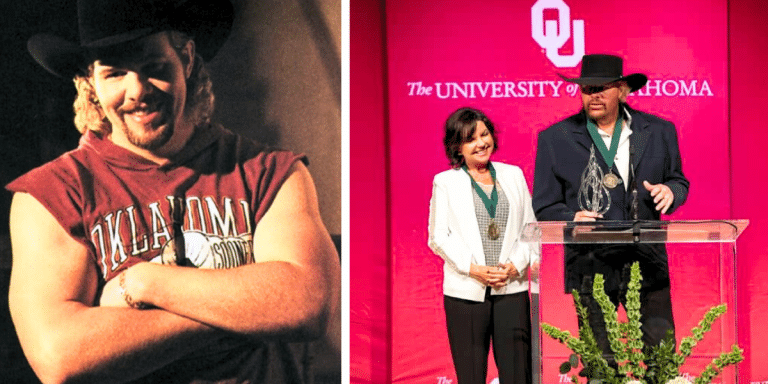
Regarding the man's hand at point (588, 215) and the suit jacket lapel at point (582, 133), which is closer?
the man's hand at point (588, 215)

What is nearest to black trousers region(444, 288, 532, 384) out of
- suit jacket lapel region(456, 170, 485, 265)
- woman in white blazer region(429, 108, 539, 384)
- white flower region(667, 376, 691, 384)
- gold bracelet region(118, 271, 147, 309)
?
woman in white blazer region(429, 108, 539, 384)

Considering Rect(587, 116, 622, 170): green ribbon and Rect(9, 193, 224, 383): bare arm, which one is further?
Rect(587, 116, 622, 170): green ribbon

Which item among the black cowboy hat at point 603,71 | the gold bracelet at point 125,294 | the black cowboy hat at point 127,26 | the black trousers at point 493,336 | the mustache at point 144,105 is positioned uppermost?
the black cowboy hat at point 127,26

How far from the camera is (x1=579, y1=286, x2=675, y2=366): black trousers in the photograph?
2.74 meters

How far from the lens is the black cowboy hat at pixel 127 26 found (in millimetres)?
4301

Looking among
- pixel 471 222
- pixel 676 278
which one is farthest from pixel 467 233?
pixel 676 278

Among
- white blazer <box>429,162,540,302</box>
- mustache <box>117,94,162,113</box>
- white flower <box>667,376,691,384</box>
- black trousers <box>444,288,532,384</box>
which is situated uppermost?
mustache <box>117,94,162,113</box>

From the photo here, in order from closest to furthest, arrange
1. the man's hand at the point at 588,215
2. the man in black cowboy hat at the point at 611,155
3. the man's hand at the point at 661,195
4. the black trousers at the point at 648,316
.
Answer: the black trousers at the point at 648,316
the man's hand at the point at 588,215
the man's hand at the point at 661,195
the man in black cowboy hat at the point at 611,155

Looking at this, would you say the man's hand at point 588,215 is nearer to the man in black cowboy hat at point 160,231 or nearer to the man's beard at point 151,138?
the man in black cowboy hat at point 160,231

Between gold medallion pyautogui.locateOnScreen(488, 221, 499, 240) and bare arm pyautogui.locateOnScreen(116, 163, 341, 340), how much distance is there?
0.82 meters

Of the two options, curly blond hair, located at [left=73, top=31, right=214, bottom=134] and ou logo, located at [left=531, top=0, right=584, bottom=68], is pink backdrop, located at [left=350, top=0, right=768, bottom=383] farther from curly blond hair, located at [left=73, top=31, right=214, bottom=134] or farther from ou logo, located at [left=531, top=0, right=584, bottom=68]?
curly blond hair, located at [left=73, top=31, right=214, bottom=134]

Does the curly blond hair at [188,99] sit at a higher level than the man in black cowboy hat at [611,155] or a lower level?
higher

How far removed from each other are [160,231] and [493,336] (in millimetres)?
1686

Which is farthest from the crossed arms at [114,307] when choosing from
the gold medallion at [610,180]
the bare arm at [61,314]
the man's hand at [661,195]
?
the man's hand at [661,195]
